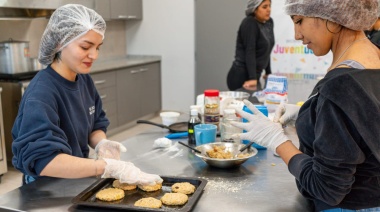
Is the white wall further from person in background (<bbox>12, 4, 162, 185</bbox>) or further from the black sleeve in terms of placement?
person in background (<bbox>12, 4, 162, 185</bbox>)

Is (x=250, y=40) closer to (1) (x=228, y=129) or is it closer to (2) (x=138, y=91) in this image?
(1) (x=228, y=129)

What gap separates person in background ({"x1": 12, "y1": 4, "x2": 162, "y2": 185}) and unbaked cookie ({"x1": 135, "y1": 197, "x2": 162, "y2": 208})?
8 cm

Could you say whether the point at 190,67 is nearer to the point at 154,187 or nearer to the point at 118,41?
the point at 118,41

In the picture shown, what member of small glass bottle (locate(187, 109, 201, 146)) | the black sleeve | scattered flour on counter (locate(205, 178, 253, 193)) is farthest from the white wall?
scattered flour on counter (locate(205, 178, 253, 193))

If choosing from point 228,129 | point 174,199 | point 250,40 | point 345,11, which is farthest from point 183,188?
point 250,40

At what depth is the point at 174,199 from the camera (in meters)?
1.15

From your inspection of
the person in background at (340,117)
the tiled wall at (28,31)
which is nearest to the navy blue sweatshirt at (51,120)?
the person in background at (340,117)

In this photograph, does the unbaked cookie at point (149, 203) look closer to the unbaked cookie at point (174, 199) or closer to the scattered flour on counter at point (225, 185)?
the unbaked cookie at point (174, 199)

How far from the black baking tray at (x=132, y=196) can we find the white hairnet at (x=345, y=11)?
62 centimetres

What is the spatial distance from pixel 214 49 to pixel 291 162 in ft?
13.7

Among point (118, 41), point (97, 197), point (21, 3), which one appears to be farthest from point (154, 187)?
point (118, 41)

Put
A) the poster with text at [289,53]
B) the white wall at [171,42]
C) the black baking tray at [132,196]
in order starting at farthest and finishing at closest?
1. the white wall at [171,42]
2. the poster with text at [289,53]
3. the black baking tray at [132,196]

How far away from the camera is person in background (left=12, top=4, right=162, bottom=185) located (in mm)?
1224

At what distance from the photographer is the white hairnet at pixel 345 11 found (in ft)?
3.34
